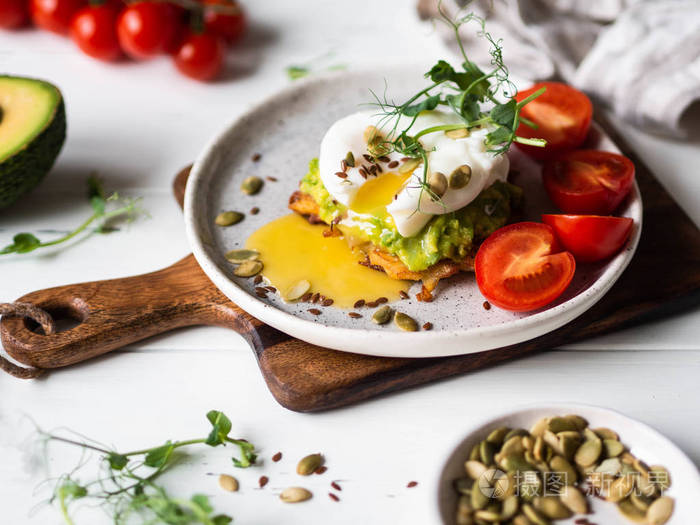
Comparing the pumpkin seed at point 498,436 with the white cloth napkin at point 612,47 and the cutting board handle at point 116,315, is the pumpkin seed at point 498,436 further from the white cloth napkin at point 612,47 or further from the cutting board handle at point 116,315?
the white cloth napkin at point 612,47

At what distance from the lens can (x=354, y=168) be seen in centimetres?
Result: 305

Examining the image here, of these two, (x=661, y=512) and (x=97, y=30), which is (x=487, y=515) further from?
(x=97, y=30)

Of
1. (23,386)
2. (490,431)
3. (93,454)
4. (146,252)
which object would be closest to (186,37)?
(146,252)

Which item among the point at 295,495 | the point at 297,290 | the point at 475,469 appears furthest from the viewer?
the point at 297,290

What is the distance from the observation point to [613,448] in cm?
245

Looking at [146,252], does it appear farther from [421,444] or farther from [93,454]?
[421,444]

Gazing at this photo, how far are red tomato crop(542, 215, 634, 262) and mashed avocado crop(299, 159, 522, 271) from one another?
0.76 feet

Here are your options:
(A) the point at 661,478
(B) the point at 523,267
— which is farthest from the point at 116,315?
(A) the point at 661,478

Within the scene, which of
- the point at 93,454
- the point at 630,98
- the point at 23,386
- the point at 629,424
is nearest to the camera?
the point at 629,424

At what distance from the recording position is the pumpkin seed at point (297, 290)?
9.90ft

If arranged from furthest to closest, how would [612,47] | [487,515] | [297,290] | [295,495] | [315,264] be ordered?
[612,47] < [315,264] < [297,290] < [295,495] < [487,515]

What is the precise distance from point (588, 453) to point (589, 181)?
1.28m

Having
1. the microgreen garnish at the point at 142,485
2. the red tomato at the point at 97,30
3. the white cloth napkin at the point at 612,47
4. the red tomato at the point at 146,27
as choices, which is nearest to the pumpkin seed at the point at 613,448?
the microgreen garnish at the point at 142,485

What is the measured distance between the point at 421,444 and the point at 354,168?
1.15m
